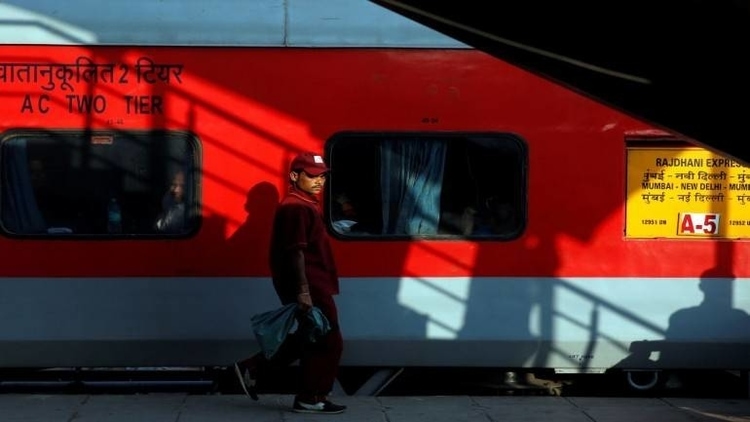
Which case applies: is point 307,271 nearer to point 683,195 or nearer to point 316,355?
point 316,355

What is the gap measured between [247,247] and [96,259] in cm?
106

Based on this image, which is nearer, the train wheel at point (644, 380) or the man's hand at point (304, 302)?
the man's hand at point (304, 302)

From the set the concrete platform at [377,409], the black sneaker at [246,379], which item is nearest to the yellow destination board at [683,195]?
the concrete platform at [377,409]

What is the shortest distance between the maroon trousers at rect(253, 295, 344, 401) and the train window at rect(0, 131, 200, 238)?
123 centimetres

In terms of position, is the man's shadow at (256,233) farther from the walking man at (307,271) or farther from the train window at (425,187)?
the walking man at (307,271)

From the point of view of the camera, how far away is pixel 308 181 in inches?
290

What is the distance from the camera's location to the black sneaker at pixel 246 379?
7629 mm

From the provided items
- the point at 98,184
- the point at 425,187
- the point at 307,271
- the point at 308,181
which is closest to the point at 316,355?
the point at 307,271

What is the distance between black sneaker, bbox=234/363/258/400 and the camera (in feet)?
25.0

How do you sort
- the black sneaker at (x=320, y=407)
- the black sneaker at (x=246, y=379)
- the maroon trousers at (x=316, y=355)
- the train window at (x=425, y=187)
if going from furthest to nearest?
the train window at (x=425, y=187), the black sneaker at (x=246, y=379), the black sneaker at (x=320, y=407), the maroon trousers at (x=316, y=355)

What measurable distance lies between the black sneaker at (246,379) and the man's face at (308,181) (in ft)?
4.22

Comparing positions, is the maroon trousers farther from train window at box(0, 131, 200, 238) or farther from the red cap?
train window at box(0, 131, 200, 238)

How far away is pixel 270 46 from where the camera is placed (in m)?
8.13

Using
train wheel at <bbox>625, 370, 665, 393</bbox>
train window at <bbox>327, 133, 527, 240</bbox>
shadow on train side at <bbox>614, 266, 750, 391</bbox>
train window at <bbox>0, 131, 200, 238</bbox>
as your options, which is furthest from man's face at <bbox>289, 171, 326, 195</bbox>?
train wheel at <bbox>625, 370, 665, 393</bbox>
